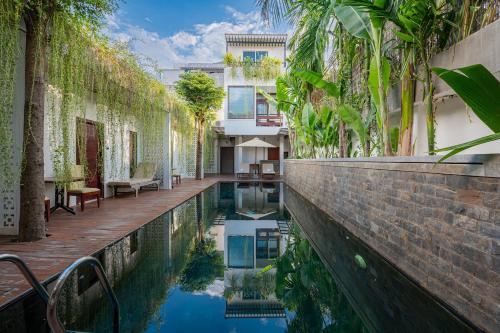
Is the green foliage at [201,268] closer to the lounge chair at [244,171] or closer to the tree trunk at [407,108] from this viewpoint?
the tree trunk at [407,108]

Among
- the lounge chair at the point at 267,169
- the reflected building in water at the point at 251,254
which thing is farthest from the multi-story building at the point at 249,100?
the reflected building in water at the point at 251,254

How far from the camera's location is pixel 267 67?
19438mm

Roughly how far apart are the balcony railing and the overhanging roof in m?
5.91

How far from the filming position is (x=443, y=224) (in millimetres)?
2758

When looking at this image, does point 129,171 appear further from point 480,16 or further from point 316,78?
point 480,16

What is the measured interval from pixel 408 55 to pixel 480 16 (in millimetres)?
909

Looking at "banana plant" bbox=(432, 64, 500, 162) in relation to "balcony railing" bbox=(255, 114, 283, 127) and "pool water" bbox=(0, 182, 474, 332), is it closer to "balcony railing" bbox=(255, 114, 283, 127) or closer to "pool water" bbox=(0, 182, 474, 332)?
"pool water" bbox=(0, 182, 474, 332)

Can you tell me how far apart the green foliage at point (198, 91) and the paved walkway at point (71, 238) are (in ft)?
27.5

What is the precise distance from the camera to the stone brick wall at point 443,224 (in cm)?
221

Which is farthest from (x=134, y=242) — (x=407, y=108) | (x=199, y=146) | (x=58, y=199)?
(x=199, y=146)

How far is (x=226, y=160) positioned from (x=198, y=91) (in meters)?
10.4

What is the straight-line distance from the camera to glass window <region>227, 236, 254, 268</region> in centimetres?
428

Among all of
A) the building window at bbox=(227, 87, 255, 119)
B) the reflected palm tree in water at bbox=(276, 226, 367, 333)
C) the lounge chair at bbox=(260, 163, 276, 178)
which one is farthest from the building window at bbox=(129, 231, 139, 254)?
the building window at bbox=(227, 87, 255, 119)

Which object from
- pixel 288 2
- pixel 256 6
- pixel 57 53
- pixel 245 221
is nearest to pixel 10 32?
pixel 57 53
